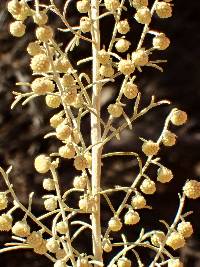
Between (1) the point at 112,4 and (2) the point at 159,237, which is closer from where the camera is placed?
(1) the point at 112,4

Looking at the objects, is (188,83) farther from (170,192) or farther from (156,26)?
(170,192)

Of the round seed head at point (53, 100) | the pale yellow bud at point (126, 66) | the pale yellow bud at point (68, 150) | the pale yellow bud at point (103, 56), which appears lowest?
the pale yellow bud at point (68, 150)

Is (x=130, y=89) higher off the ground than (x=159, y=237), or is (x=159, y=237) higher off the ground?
(x=130, y=89)

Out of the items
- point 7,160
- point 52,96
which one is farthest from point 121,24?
point 7,160

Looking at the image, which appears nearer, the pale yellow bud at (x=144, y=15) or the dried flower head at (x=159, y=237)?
the pale yellow bud at (x=144, y=15)

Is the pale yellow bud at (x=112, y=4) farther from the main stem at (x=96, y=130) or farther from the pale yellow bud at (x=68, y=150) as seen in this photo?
the pale yellow bud at (x=68, y=150)

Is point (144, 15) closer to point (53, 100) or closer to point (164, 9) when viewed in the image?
point (164, 9)

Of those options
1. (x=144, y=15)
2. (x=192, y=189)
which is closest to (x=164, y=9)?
(x=144, y=15)

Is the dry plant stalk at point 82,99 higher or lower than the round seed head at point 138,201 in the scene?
higher

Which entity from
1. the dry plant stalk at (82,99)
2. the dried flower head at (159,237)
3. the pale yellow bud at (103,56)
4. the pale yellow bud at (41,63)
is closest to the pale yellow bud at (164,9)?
the dry plant stalk at (82,99)

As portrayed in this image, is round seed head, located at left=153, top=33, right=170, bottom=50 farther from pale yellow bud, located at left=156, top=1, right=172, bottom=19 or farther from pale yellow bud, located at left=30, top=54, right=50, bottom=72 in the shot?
pale yellow bud, located at left=30, top=54, right=50, bottom=72

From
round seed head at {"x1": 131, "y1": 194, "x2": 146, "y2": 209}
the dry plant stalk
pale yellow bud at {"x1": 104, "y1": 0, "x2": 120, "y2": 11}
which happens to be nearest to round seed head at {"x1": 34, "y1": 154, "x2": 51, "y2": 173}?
the dry plant stalk
